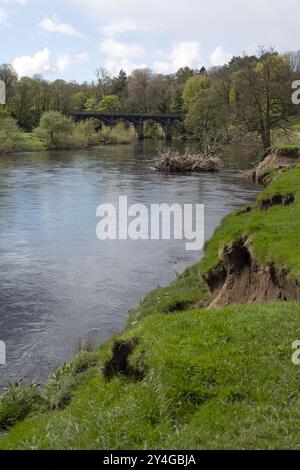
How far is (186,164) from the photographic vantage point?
4884 centimetres

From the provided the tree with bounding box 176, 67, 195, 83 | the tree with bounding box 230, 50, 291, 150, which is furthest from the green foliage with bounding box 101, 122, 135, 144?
the tree with bounding box 230, 50, 291, 150

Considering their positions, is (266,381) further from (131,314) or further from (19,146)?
(19,146)

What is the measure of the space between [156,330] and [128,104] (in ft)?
378

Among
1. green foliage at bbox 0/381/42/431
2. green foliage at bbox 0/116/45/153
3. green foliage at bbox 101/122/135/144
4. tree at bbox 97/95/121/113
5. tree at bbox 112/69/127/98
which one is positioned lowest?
green foliage at bbox 0/381/42/431

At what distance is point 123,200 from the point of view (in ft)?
108

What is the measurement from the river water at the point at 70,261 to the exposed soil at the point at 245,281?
8.91ft

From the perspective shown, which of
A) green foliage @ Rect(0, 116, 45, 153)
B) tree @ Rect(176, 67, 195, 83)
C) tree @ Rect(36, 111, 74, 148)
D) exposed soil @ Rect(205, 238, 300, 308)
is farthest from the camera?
tree @ Rect(176, 67, 195, 83)

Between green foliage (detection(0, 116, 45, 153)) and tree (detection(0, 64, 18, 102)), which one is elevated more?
tree (detection(0, 64, 18, 102))

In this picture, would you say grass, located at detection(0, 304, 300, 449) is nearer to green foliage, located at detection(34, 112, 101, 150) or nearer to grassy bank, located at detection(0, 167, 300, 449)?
grassy bank, located at detection(0, 167, 300, 449)

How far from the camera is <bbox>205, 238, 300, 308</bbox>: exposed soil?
10.9 meters

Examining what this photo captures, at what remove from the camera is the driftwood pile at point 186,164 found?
159 feet

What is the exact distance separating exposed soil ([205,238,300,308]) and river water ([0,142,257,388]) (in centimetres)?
272
